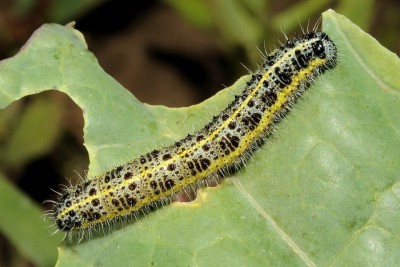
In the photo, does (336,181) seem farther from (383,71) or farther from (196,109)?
(196,109)

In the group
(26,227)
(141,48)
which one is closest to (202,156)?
(26,227)

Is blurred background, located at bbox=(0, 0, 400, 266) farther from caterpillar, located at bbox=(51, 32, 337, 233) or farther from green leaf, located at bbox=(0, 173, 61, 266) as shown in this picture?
caterpillar, located at bbox=(51, 32, 337, 233)

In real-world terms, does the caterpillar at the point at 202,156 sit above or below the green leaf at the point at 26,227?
above

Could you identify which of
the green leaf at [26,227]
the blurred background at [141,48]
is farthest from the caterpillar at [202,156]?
the green leaf at [26,227]

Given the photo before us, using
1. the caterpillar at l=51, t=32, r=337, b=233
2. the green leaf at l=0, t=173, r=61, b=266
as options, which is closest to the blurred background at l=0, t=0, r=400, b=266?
the green leaf at l=0, t=173, r=61, b=266

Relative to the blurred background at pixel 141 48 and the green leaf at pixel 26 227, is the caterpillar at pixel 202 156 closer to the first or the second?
the blurred background at pixel 141 48

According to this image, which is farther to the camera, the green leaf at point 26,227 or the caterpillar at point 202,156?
the green leaf at point 26,227
